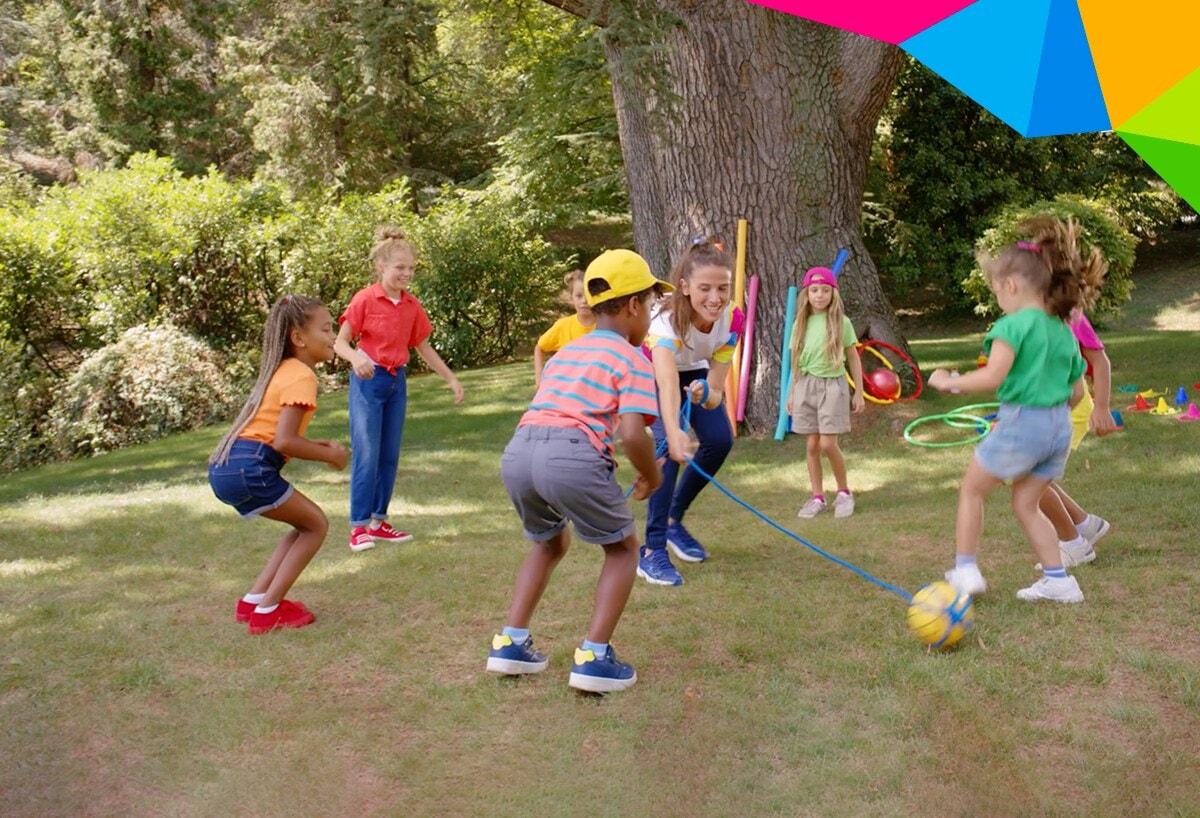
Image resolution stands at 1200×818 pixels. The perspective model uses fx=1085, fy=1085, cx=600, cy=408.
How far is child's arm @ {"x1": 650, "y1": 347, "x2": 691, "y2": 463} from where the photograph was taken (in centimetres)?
460

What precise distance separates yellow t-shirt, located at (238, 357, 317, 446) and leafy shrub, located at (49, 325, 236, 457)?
31.6 ft

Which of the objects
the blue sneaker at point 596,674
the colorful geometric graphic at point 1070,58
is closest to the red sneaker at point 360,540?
the blue sneaker at point 596,674

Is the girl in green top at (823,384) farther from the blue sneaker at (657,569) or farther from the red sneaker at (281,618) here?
the red sneaker at (281,618)

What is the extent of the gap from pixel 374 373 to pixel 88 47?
2394 centimetres

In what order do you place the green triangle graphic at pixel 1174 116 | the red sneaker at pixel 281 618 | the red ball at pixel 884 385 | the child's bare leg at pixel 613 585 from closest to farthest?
the green triangle graphic at pixel 1174 116 → the child's bare leg at pixel 613 585 → the red sneaker at pixel 281 618 → the red ball at pixel 884 385

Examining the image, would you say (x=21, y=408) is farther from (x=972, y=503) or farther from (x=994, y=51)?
(x=994, y=51)

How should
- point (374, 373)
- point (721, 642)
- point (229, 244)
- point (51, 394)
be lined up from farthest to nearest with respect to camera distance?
A: point (229, 244) < point (51, 394) < point (374, 373) < point (721, 642)

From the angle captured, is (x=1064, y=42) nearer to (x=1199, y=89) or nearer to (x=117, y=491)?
(x=1199, y=89)

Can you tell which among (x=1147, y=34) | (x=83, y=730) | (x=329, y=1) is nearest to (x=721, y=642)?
(x=83, y=730)

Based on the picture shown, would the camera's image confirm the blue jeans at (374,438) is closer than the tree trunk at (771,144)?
Yes

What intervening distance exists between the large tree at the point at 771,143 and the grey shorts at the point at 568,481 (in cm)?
578

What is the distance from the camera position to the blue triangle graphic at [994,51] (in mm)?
4246

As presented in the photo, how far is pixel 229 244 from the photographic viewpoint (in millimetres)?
16391

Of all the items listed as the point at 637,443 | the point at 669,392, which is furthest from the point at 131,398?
the point at 637,443
